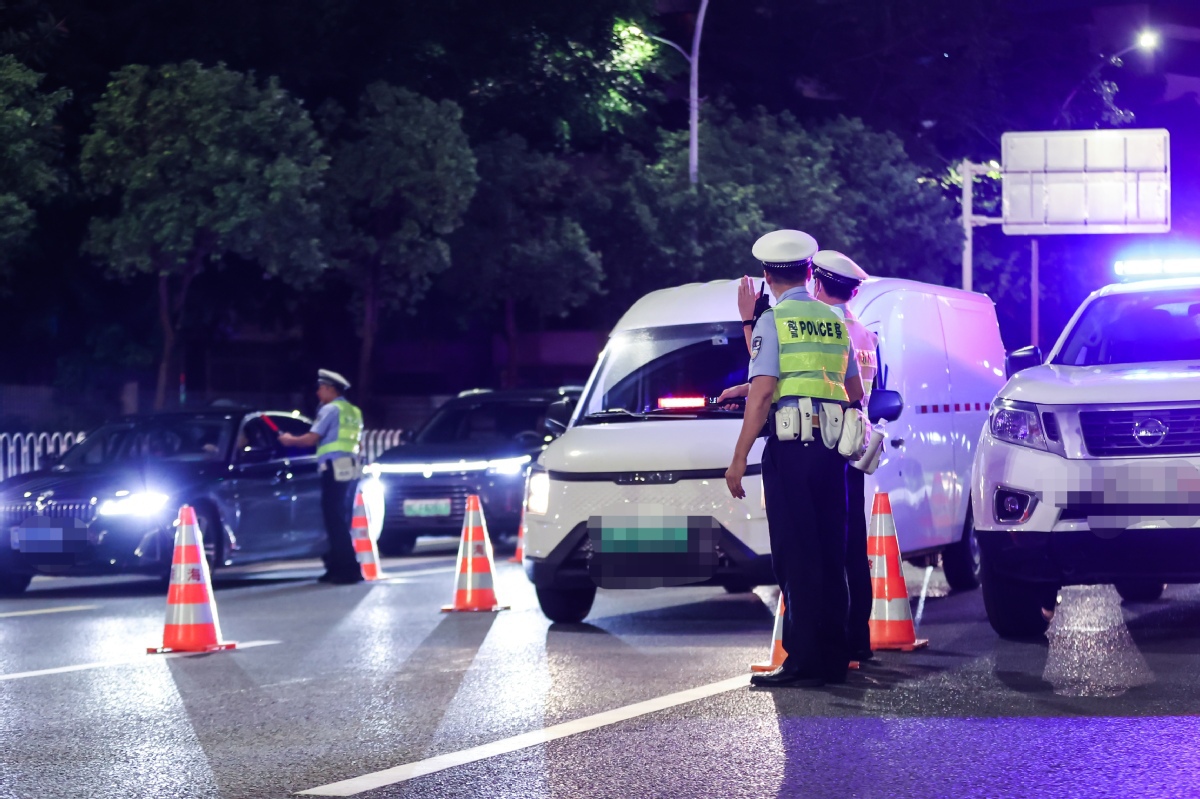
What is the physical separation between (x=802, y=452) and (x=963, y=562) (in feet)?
18.4

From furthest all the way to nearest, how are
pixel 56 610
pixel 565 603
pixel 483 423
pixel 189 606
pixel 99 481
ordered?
pixel 483 423, pixel 99 481, pixel 56 610, pixel 565 603, pixel 189 606

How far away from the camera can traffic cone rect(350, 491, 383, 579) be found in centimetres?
1580

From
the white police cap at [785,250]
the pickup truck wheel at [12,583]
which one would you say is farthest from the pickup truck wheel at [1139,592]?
the pickup truck wheel at [12,583]

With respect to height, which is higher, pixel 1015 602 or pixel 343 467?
pixel 343 467

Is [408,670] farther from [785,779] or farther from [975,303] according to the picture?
[975,303]

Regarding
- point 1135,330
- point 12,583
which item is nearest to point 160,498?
point 12,583

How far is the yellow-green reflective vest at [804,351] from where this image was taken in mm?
8133

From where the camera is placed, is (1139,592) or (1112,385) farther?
(1139,592)

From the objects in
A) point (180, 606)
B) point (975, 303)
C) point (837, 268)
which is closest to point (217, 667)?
point (180, 606)

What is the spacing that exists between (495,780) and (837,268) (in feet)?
11.4

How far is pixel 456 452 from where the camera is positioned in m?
18.5

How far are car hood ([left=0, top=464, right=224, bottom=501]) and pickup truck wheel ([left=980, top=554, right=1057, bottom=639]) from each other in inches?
285

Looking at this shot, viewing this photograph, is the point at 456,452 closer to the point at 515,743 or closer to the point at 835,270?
the point at 835,270

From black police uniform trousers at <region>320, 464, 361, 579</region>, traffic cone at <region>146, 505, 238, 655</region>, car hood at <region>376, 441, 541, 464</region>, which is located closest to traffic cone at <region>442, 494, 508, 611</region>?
traffic cone at <region>146, 505, 238, 655</region>
